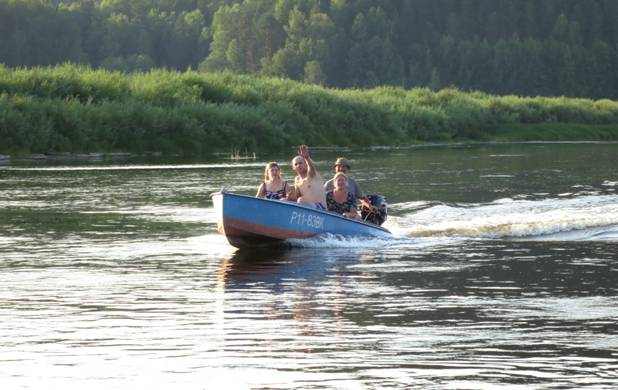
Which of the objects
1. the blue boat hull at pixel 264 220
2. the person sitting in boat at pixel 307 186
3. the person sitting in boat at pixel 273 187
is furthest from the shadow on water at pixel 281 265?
the person sitting in boat at pixel 273 187

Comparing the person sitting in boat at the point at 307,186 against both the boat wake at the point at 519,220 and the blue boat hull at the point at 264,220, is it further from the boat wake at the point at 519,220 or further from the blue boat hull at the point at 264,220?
the boat wake at the point at 519,220

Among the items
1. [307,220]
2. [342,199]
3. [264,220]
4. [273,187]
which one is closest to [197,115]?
[342,199]

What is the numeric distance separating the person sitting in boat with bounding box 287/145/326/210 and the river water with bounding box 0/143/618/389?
0.67 meters

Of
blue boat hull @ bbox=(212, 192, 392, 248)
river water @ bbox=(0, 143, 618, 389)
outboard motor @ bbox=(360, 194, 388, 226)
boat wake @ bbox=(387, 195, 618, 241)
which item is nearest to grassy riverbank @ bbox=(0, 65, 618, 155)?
river water @ bbox=(0, 143, 618, 389)

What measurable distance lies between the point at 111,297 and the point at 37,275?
2.62 meters

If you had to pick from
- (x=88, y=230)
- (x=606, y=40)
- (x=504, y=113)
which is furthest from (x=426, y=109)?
(x=606, y=40)

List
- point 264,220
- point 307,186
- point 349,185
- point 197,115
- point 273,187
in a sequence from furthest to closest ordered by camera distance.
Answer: point 197,115 → point 349,185 → point 273,187 → point 307,186 → point 264,220

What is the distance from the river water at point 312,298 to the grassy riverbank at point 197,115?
68.2ft

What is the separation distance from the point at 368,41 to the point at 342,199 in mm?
126997

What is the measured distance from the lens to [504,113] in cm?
8869

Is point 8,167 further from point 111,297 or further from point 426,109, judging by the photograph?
point 426,109

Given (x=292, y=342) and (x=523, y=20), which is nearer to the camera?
(x=292, y=342)

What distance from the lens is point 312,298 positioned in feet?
58.1

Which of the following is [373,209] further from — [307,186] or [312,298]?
[312,298]
